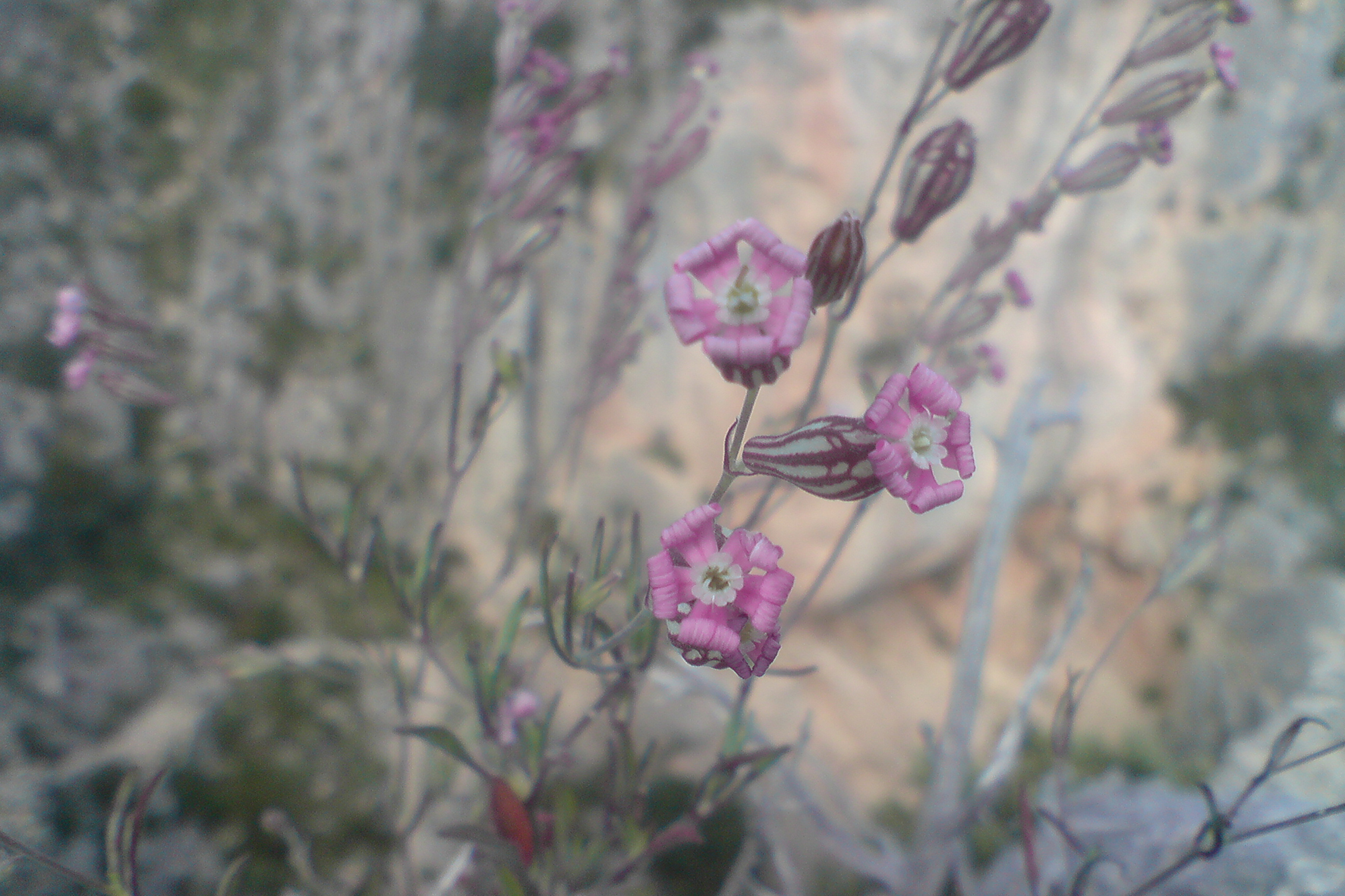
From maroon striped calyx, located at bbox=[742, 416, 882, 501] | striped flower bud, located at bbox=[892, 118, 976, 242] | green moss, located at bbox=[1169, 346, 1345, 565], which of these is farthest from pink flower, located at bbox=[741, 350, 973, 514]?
green moss, located at bbox=[1169, 346, 1345, 565]

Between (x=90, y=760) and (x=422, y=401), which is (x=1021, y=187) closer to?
(x=422, y=401)

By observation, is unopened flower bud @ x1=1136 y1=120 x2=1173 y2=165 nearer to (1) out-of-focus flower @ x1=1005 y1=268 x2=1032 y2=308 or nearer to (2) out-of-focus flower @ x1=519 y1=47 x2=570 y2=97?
(1) out-of-focus flower @ x1=1005 y1=268 x2=1032 y2=308

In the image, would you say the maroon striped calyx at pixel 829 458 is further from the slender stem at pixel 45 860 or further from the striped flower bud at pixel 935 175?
the slender stem at pixel 45 860

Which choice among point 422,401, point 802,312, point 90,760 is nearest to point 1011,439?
point 802,312

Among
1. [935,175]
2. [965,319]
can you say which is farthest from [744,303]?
[965,319]

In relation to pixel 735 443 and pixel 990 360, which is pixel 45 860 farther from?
pixel 990 360

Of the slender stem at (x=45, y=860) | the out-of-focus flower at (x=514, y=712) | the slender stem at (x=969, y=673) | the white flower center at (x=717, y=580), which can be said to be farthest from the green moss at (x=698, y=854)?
the white flower center at (x=717, y=580)
